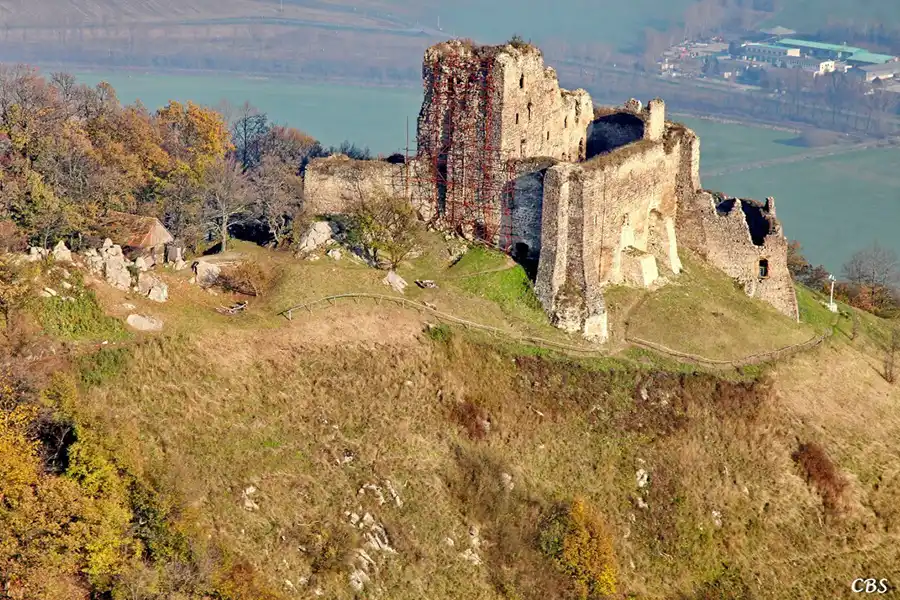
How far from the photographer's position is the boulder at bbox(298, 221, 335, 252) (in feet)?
115

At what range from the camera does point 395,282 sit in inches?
1304

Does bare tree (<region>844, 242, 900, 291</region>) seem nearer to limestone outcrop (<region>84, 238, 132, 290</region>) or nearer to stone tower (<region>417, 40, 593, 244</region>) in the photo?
stone tower (<region>417, 40, 593, 244</region>)

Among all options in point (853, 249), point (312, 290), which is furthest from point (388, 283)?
point (853, 249)

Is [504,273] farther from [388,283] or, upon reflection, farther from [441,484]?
[441,484]

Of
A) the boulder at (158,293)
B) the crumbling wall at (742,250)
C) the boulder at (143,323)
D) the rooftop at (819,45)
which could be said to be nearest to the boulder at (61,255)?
the boulder at (158,293)

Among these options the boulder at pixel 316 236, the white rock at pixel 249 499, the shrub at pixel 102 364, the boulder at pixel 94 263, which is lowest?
the white rock at pixel 249 499

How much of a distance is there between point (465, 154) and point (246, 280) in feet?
28.4

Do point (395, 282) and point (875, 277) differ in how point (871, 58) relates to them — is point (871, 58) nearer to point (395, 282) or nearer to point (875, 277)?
point (875, 277)

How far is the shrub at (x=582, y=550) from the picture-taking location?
88.0 feet

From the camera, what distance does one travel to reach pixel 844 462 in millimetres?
33219

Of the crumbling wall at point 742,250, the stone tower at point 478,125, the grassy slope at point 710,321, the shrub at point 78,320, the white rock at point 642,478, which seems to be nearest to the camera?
the shrub at point 78,320

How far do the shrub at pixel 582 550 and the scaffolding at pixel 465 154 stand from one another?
421 inches

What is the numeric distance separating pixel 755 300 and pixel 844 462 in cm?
907

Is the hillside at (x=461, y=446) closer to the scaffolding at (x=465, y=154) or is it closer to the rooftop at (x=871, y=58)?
the scaffolding at (x=465, y=154)
